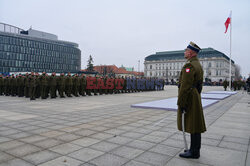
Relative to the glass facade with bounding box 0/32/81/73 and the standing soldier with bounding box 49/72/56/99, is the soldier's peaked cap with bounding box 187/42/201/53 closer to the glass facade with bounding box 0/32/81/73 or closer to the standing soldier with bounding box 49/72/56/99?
the standing soldier with bounding box 49/72/56/99

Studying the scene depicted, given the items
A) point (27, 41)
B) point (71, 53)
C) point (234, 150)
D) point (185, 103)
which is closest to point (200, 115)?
point (185, 103)

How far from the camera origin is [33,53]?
90062mm

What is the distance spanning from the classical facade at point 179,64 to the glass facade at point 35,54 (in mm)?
50165

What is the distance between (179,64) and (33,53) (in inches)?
3122

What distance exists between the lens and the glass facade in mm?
81375

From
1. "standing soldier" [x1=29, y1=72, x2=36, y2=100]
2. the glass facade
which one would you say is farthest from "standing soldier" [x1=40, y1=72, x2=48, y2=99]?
the glass facade

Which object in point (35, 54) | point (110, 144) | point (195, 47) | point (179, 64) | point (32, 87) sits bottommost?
point (110, 144)

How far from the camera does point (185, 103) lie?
356 cm

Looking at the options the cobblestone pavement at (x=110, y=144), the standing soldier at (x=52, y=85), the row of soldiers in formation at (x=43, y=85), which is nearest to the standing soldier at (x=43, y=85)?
the row of soldiers in formation at (x=43, y=85)

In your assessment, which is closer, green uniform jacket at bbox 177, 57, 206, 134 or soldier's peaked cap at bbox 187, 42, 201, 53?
green uniform jacket at bbox 177, 57, 206, 134

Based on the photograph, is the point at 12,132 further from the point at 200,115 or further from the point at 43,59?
the point at 43,59

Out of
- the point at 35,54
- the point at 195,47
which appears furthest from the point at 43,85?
the point at 35,54

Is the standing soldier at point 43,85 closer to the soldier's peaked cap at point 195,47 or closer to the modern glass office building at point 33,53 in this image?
the soldier's peaked cap at point 195,47

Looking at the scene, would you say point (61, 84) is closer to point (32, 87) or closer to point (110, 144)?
point (32, 87)
